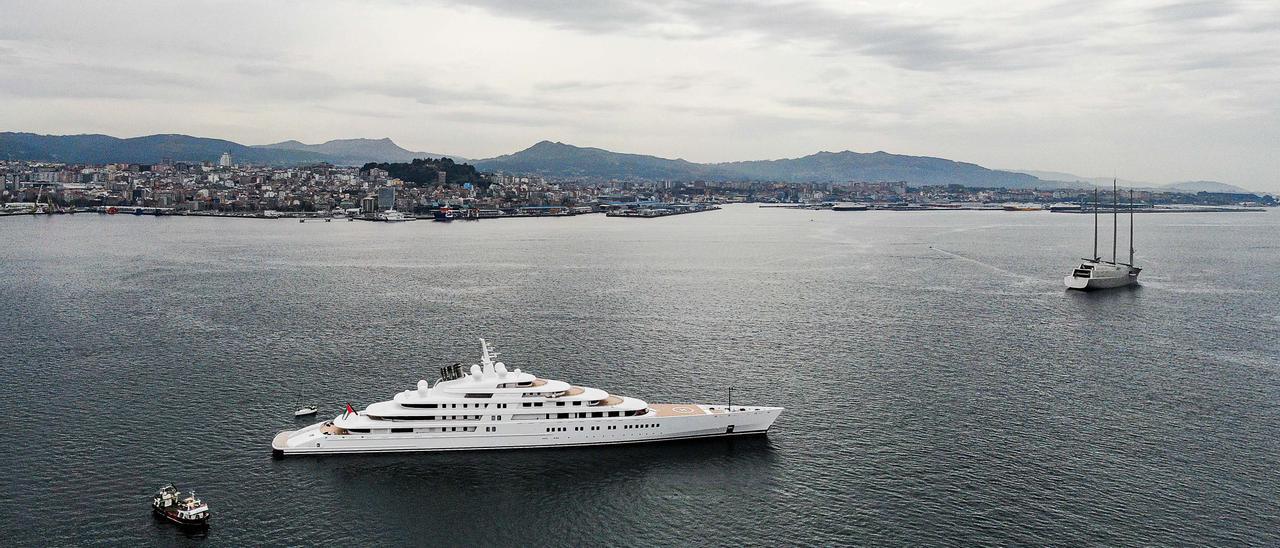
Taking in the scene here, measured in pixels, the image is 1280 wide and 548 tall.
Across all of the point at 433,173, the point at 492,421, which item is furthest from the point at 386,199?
the point at 492,421

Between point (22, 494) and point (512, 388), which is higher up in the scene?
point (512, 388)

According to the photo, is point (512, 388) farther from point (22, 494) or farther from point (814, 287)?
point (814, 287)

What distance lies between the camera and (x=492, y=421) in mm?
22562

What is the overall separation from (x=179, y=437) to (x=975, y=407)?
854 inches

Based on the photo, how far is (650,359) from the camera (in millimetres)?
31938

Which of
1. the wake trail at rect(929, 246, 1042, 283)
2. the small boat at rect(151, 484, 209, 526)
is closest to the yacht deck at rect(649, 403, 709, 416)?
the small boat at rect(151, 484, 209, 526)

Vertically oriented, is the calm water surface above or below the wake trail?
below

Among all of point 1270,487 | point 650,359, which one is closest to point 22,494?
point 650,359

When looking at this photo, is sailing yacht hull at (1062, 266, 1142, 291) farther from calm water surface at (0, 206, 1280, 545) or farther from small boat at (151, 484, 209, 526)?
small boat at (151, 484, 209, 526)

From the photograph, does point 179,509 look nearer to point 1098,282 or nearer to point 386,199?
point 1098,282

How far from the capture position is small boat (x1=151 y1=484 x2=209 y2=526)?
703 inches

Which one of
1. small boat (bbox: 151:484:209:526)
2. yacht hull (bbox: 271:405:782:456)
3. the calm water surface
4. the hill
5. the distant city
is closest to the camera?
small boat (bbox: 151:484:209:526)

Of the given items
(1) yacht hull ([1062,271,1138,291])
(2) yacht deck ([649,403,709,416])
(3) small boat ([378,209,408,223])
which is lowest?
(2) yacht deck ([649,403,709,416])

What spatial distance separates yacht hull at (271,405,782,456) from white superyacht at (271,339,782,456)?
0.02m
